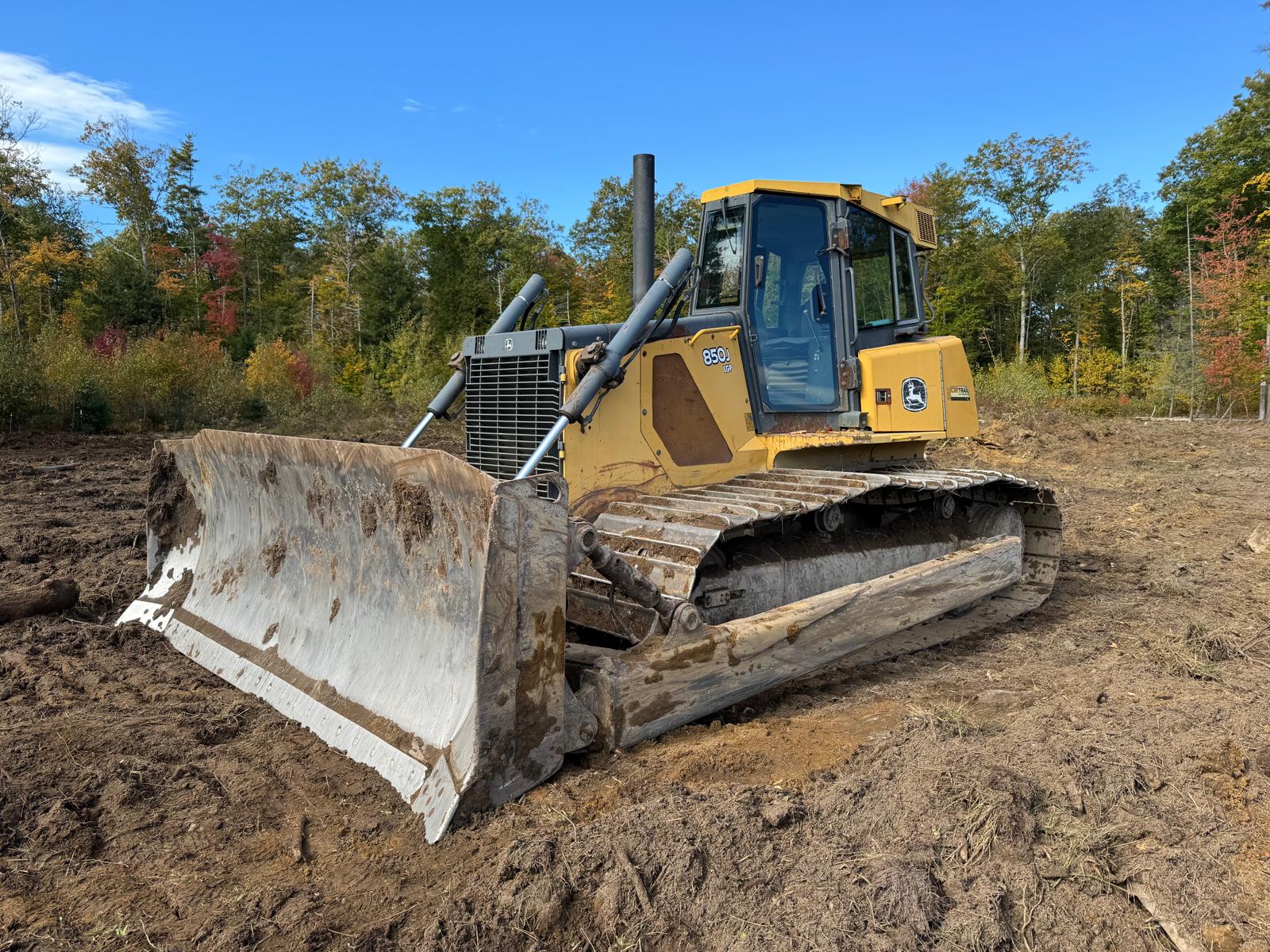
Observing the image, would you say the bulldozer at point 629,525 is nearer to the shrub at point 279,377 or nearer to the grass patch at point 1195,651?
the grass patch at point 1195,651

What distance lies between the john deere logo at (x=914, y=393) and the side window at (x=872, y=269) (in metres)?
0.50

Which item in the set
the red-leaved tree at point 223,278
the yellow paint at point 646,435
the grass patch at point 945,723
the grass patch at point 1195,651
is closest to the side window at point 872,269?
the yellow paint at point 646,435

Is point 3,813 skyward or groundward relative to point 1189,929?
skyward

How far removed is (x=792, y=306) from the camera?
5332 millimetres

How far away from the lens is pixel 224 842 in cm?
280

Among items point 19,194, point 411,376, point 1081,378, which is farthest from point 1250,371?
point 19,194

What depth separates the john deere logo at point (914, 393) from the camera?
18.2 feet

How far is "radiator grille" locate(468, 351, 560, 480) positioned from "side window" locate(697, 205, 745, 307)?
1.37 meters

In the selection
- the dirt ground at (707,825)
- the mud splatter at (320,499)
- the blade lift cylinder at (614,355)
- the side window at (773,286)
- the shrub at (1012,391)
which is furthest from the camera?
the shrub at (1012,391)

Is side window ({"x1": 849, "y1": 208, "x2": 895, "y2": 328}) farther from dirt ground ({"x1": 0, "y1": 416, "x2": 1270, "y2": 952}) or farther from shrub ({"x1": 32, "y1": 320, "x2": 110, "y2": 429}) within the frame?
shrub ({"x1": 32, "y1": 320, "x2": 110, "y2": 429})

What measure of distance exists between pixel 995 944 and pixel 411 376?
26.9 m

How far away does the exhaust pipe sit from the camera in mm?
5324

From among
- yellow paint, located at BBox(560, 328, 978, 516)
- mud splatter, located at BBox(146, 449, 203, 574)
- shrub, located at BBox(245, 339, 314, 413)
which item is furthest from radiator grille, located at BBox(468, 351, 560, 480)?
shrub, located at BBox(245, 339, 314, 413)

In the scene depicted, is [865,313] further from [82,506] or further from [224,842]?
[82,506]
